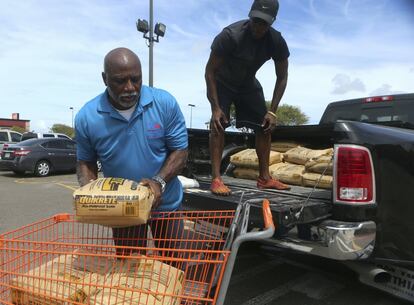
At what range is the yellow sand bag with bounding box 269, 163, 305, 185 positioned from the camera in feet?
13.8

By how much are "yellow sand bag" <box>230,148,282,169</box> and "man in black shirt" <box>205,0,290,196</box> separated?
411mm

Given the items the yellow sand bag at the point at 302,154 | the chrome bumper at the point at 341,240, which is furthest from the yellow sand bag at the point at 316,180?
the chrome bumper at the point at 341,240

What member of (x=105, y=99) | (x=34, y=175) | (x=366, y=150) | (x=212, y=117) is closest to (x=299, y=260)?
(x=212, y=117)

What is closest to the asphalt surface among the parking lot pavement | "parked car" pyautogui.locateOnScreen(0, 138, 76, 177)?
the parking lot pavement

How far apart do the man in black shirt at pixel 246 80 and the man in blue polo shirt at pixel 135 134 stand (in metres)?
1.16

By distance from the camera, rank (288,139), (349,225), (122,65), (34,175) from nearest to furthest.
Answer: (122,65) → (349,225) → (288,139) → (34,175)

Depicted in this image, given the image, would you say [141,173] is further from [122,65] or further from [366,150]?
[366,150]

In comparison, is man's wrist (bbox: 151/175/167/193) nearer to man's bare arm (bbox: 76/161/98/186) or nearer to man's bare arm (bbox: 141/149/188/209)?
man's bare arm (bbox: 141/149/188/209)

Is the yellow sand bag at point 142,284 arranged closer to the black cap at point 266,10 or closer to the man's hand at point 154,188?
the man's hand at point 154,188

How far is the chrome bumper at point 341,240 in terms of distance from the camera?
2828 mm

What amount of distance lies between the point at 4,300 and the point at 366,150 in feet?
7.54

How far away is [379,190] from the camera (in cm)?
293

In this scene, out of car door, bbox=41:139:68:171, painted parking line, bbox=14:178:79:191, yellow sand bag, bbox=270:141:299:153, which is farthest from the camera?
car door, bbox=41:139:68:171

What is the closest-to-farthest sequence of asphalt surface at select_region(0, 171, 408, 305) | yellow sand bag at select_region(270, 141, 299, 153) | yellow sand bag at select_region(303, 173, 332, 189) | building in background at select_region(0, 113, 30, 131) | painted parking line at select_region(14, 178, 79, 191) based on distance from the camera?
asphalt surface at select_region(0, 171, 408, 305), yellow sand bag at select_region(303, 173, 332, 189), yellow sand bag at select_region(270, 141, 299, 153), painted parking line at select_region(14, 178, 79, 191), building in background at select_region(0, 113, 30, 131)
